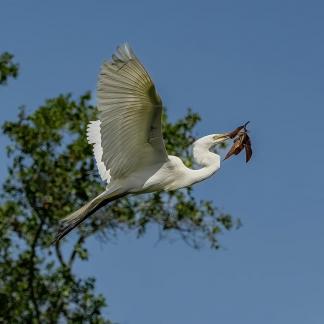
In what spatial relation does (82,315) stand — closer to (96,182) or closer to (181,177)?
(96,182)

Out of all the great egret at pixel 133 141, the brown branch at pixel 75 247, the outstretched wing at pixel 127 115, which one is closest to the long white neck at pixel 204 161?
the great egret at pixel 133 141

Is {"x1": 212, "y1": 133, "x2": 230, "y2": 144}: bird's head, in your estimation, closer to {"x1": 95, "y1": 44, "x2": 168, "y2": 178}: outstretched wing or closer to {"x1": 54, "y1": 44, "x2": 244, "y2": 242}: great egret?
{"x1": 54, "y1": 44, "x2": 244, "y2": 242}: great egret

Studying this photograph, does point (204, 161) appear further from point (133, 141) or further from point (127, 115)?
point (127, 115)

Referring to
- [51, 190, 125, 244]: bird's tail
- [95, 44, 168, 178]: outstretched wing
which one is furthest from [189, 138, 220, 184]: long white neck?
[51, 190, 125, 244]: bird's tail

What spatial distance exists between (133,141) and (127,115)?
39cm

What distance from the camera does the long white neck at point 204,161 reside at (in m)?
8.00

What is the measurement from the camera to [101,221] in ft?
48.3

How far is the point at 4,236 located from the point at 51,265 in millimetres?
816

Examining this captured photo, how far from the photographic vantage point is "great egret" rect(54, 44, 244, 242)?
22.7ft

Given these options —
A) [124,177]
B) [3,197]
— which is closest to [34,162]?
[3,197]

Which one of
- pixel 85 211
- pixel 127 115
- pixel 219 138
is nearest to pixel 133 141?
pixel 127 115

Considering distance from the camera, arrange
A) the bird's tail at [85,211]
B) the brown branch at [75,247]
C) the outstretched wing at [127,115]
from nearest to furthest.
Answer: the outstretched wing at [127,115] → the bird's tail at [85,211] → the brown branch at [75,247]

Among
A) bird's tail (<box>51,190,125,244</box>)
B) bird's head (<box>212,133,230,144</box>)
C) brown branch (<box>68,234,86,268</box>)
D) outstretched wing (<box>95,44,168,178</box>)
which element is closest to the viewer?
outstretched wing (<box>95,44,168,178</box>)

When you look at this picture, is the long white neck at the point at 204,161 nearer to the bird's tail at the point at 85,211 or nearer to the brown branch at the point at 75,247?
the bird's tail at the point at 85,211
